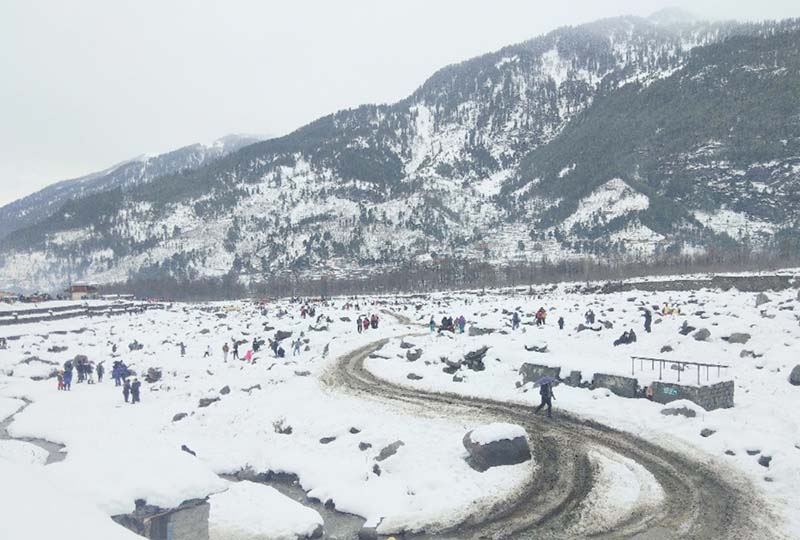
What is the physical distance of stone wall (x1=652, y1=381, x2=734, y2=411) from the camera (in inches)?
784

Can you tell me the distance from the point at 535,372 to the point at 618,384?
4.42m

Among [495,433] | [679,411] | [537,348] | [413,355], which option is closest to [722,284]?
[537,348]

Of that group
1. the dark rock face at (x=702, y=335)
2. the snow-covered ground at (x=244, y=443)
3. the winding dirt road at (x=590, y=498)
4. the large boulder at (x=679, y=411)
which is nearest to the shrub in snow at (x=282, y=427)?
the snow-covered ground at (x=244, y=443)

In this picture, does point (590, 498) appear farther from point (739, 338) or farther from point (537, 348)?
point (739, 338)

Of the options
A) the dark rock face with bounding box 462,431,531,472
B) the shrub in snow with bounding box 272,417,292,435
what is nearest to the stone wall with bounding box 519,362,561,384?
the dark rock face with bounding box 462,431,531,472

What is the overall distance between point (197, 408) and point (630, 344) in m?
24.4

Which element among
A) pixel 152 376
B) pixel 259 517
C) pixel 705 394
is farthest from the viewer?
pixel 152 376

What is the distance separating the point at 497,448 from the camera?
16.8 metres

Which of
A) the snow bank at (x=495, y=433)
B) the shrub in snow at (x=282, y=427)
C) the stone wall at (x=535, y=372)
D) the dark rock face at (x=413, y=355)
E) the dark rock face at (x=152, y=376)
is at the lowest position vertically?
the dark rock face at (x=152, y=376)

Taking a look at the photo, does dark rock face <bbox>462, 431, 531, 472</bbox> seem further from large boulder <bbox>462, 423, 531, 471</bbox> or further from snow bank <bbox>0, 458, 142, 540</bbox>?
snow bank <bbox>0, 458, 142, 540</bbox>

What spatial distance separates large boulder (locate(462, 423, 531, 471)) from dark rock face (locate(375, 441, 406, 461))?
274 centimetres

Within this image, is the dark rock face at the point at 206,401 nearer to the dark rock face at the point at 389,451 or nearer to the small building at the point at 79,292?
the dark rock face at the point at 389,451

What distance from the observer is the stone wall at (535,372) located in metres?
25.5

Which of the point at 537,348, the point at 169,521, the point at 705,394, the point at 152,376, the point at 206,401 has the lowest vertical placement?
the point at 152,376
